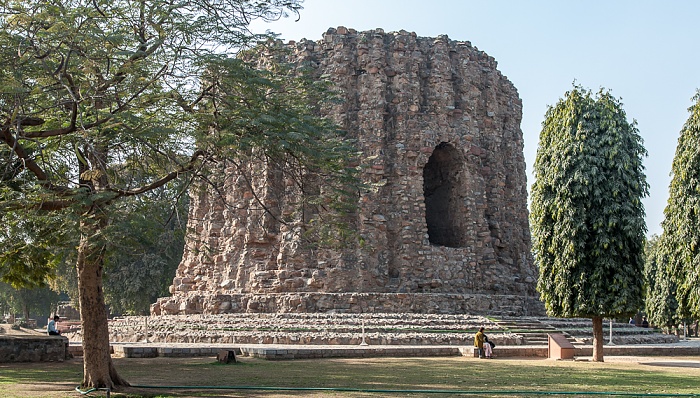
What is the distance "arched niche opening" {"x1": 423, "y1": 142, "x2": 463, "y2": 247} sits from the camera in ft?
84.5

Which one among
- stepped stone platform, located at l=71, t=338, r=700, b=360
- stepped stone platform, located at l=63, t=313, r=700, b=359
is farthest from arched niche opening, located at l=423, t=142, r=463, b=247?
stepped stone platform, located at l=71, t=338, r=700, b=360

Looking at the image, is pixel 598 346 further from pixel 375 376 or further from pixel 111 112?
pixel 111 112

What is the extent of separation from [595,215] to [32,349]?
11.4 metres

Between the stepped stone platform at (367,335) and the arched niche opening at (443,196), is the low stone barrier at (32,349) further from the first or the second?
the arched niche opening at (443,196)

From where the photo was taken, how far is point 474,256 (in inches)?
964

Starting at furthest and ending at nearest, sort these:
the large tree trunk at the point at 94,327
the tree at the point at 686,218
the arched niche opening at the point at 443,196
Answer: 1. the arched niche opening at the point at 443,196
2. the tree at the point at 686,218
3. the large tree trunk at the point at 94,327

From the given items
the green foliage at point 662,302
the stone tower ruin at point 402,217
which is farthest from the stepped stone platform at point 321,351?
the green foliage at point 662,302

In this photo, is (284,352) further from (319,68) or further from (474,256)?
(319,68)

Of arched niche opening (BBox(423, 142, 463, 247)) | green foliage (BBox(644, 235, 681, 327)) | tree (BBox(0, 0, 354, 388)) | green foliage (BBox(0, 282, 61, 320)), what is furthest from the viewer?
green foliage (BBox(0, 282, 61, 320))

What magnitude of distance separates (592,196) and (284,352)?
694cm

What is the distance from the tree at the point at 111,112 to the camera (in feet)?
29.5

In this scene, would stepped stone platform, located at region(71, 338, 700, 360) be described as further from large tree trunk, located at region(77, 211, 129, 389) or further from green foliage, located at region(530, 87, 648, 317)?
large tree trunk, located at region(77, 211, 129, 389)

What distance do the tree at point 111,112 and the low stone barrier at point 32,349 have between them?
5.40 m

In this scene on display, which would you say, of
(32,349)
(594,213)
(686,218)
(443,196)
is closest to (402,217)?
(443,196)
